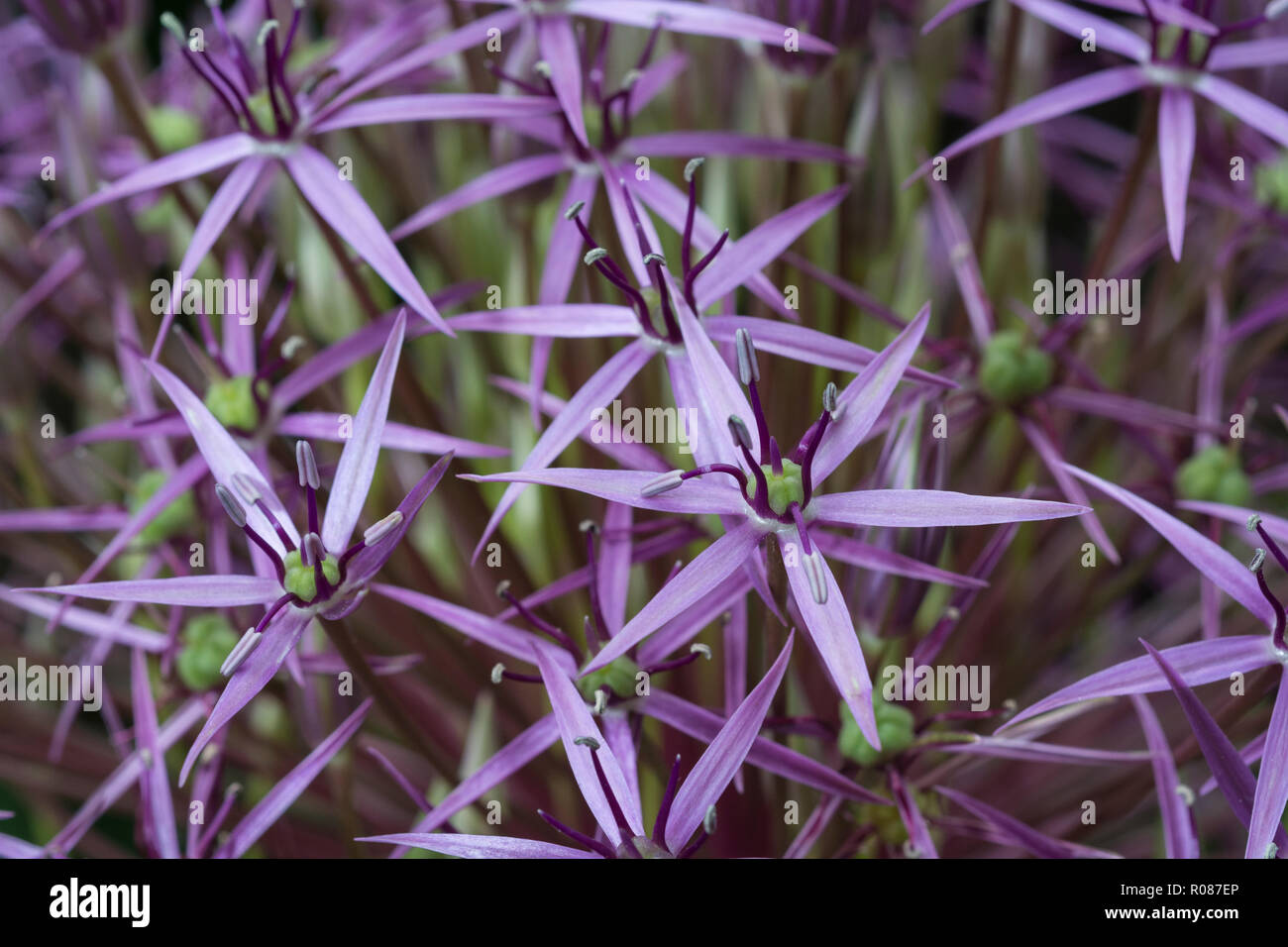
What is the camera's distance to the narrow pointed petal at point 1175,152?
0.48 meters

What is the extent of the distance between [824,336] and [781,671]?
133mm

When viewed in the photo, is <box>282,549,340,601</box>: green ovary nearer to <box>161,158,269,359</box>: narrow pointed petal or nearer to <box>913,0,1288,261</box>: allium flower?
<box>161,158,269,359</box>: narrow pointed petal

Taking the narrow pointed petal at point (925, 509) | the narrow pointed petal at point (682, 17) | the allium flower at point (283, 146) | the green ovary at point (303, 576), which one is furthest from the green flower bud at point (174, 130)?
the narrow pointed petal at point (925, 509)

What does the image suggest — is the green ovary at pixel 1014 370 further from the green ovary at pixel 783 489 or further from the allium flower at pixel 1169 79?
the green ovary at pixel 783 489

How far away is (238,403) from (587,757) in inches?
9.0

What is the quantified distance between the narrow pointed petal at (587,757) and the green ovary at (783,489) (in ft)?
0.30

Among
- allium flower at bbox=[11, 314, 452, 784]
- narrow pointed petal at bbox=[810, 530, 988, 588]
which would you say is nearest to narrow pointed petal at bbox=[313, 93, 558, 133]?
allium flower at bbox=[11, 314, 452, 784]

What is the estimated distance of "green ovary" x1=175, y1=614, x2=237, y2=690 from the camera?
55 centimetres

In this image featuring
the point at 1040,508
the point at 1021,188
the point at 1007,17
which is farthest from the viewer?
the point at 1021,188

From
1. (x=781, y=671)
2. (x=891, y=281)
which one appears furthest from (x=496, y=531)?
(x=891, y=281)
